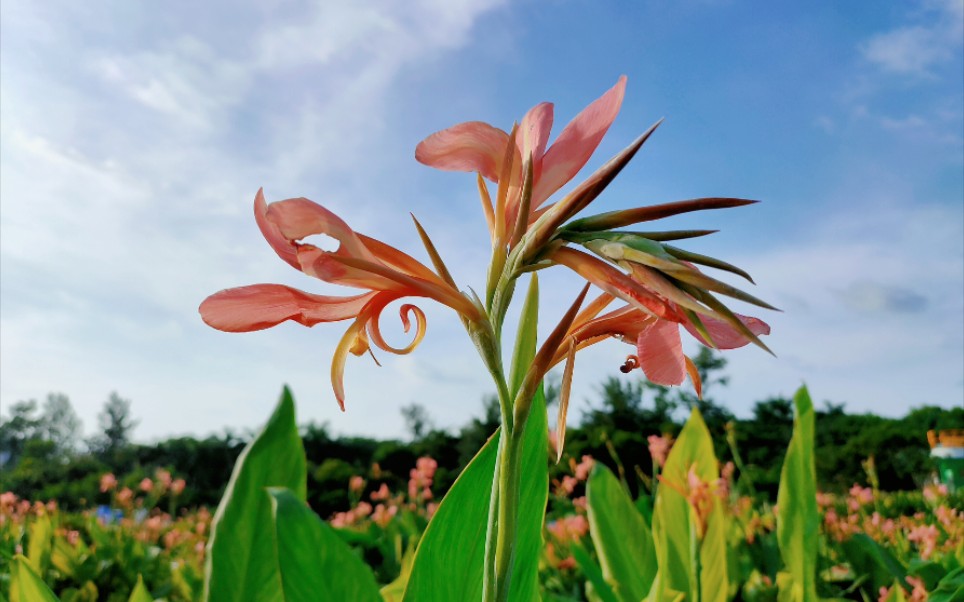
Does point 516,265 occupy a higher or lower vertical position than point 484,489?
higher

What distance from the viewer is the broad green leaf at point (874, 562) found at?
1.88 m

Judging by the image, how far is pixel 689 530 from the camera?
5.55 feet

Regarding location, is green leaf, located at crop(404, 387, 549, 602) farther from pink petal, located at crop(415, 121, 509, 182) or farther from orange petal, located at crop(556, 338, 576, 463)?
pink petal, located at crop(415, 121, 509, 182)

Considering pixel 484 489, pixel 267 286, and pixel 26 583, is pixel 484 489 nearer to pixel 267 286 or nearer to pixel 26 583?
pixel 267 286

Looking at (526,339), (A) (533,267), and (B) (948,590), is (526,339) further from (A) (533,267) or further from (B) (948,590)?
(B) (948,590)

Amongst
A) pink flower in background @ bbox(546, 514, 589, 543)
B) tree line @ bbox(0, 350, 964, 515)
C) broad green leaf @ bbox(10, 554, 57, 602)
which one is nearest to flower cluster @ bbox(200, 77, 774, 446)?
broad green leaf @ bbox(10, 554, 57, 602)

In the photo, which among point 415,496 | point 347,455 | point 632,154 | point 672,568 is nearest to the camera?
point 632,154

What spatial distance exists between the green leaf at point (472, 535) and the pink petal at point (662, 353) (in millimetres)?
289

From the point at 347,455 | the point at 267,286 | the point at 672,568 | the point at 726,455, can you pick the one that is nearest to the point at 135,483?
the point at 347,455

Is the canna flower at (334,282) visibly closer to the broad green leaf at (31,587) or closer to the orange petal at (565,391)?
the orange petal at (565,391)

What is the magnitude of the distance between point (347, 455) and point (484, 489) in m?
10.2

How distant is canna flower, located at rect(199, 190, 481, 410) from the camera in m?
0.75

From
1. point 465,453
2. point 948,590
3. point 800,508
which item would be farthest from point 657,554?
point 465,453

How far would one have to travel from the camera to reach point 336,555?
759mm
